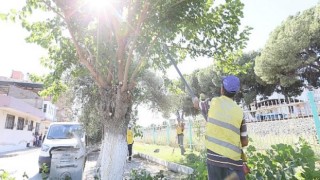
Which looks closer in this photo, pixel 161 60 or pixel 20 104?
pixel 161 60

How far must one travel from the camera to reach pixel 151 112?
17266 mm

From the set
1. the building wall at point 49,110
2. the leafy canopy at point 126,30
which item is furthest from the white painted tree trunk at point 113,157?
the building wall at point 49,110

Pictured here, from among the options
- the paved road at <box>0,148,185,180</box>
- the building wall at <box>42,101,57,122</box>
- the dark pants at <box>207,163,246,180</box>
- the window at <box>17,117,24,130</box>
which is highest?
the building wall at <box>42,101,57,122</box>

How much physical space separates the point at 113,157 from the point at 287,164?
134 inches

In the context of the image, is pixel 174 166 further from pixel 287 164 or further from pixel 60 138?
pixel 287 164

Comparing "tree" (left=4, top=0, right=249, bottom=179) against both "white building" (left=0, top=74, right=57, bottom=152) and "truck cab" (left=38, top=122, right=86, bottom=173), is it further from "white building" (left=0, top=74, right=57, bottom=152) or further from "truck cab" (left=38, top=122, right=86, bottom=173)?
"white building" (left=0, top=74, right=57, bottom=152)

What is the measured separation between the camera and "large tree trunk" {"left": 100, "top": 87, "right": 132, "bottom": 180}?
Result: 227 inches

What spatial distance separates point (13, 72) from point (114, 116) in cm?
4884

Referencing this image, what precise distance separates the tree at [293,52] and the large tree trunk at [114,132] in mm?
21790

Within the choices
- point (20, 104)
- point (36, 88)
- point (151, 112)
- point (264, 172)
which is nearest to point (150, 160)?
point (151, 112)

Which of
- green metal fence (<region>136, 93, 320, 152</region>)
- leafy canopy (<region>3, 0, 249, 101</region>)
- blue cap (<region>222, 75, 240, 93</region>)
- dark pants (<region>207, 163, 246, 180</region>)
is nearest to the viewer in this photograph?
dark pants (<region>207, 163, 246, 180</region>)

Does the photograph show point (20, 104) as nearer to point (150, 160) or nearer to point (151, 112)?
point (151, 112)

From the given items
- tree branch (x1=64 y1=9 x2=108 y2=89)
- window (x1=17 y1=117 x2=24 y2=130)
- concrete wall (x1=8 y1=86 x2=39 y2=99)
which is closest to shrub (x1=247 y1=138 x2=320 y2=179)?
tree branch (x1=64 y1=9 x2=108 y2=89)

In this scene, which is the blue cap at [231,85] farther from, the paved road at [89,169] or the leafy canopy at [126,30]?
the paved road at [89,169]
